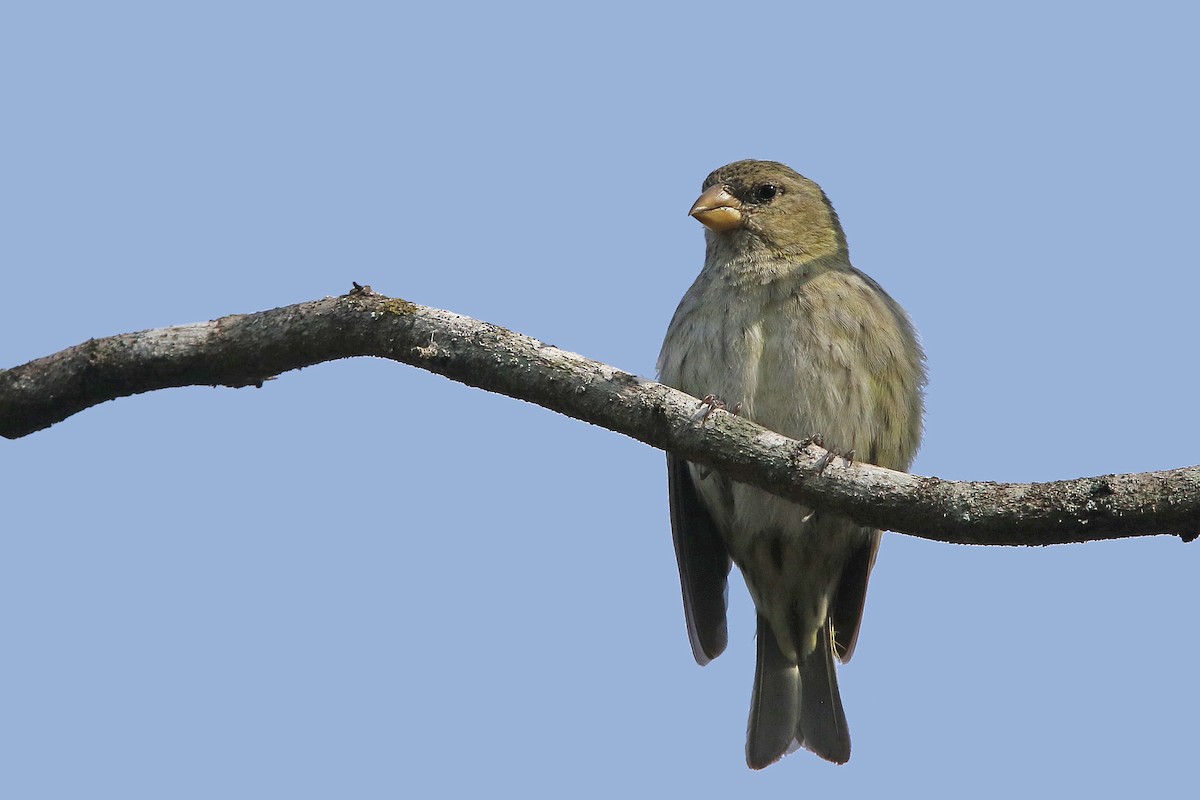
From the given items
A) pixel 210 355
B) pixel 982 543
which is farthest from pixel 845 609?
pixel 210 355

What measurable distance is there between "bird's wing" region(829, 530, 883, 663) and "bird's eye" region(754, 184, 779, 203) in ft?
5.13

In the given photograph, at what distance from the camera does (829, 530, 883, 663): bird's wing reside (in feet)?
18.3

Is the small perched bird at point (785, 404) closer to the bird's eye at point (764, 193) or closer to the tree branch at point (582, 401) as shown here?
the bird's eye at point (764, 193)

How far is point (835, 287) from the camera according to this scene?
17.4 ft

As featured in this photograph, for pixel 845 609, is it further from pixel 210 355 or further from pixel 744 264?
pixel 210 355

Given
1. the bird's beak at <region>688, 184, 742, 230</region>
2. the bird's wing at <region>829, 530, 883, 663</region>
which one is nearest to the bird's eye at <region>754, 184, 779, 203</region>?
the bird's beak at <region>688, 184, 742, 230</region>

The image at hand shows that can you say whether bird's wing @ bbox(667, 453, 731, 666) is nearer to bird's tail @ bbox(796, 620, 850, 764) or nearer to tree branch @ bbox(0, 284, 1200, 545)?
bird's tail @ bbox(796, 620, 850, 764)

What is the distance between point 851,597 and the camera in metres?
5.70

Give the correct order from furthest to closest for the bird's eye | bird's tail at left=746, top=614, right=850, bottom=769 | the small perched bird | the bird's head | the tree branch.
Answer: the bird's eye → the bird's head → bird's tail at left=746, top=614, right=850, bottom=769 → the small perched bird → the tree branch

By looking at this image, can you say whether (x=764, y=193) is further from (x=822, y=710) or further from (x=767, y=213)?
(x=822, y=710)

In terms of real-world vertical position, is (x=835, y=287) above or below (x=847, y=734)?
above

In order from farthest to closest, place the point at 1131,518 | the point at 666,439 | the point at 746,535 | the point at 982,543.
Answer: the point at 746,535
the point at 666,439
the point at 982,543
the point at 1131,518

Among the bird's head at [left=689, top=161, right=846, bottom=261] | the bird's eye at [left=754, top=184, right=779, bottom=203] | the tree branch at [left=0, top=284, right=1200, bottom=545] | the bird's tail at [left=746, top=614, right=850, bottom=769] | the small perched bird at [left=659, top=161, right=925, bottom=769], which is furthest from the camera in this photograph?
the bird's eye at [left=754, top=184, right=779, bottom=203]

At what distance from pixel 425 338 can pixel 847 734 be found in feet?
9.47
